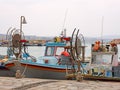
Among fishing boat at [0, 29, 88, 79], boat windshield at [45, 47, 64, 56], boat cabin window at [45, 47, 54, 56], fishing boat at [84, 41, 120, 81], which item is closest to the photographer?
fishing boat at [84, 41, 120, 81]

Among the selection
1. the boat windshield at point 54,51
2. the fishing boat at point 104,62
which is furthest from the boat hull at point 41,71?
the fishing boat at point 104,62

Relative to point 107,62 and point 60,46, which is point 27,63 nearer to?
point 60,46

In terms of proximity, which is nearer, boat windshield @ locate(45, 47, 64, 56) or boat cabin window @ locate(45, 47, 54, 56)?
boat windshield @ locate(45, 47, 64, 56)

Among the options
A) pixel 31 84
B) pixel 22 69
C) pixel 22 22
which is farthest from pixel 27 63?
pixel 31 84

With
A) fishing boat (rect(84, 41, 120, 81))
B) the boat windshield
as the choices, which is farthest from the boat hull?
fishing boat (rect(84, 41, 120, 81))

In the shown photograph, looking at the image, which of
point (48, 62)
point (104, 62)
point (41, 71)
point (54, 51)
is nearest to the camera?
point (104, 62)

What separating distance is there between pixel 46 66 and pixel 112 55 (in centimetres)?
359

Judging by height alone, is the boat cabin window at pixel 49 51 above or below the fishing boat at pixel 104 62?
above

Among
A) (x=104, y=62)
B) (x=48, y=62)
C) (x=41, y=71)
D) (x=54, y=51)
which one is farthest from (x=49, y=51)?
(x=104, y=62)

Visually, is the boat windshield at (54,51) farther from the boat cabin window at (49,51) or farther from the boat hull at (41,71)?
the boat hull at (41,71)

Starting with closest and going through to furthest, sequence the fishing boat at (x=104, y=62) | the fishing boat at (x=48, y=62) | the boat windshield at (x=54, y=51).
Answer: the fishing boat at (x=104, y=62) < the fishing boat at (x=48, y=62) < the boat windshield at (x=54, y=51)

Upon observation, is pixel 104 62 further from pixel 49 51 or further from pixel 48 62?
pixel 49 51

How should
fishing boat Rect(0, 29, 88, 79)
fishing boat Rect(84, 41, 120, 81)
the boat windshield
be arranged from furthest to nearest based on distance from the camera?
the boat windshield < fishing boat Rect(0, 29, 88, 79) < fishing boat Rect(84, 41, 120, 81)

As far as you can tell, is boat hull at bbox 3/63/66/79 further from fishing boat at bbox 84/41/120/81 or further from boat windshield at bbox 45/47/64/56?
fishing boat at bbox 84/41/120/81
